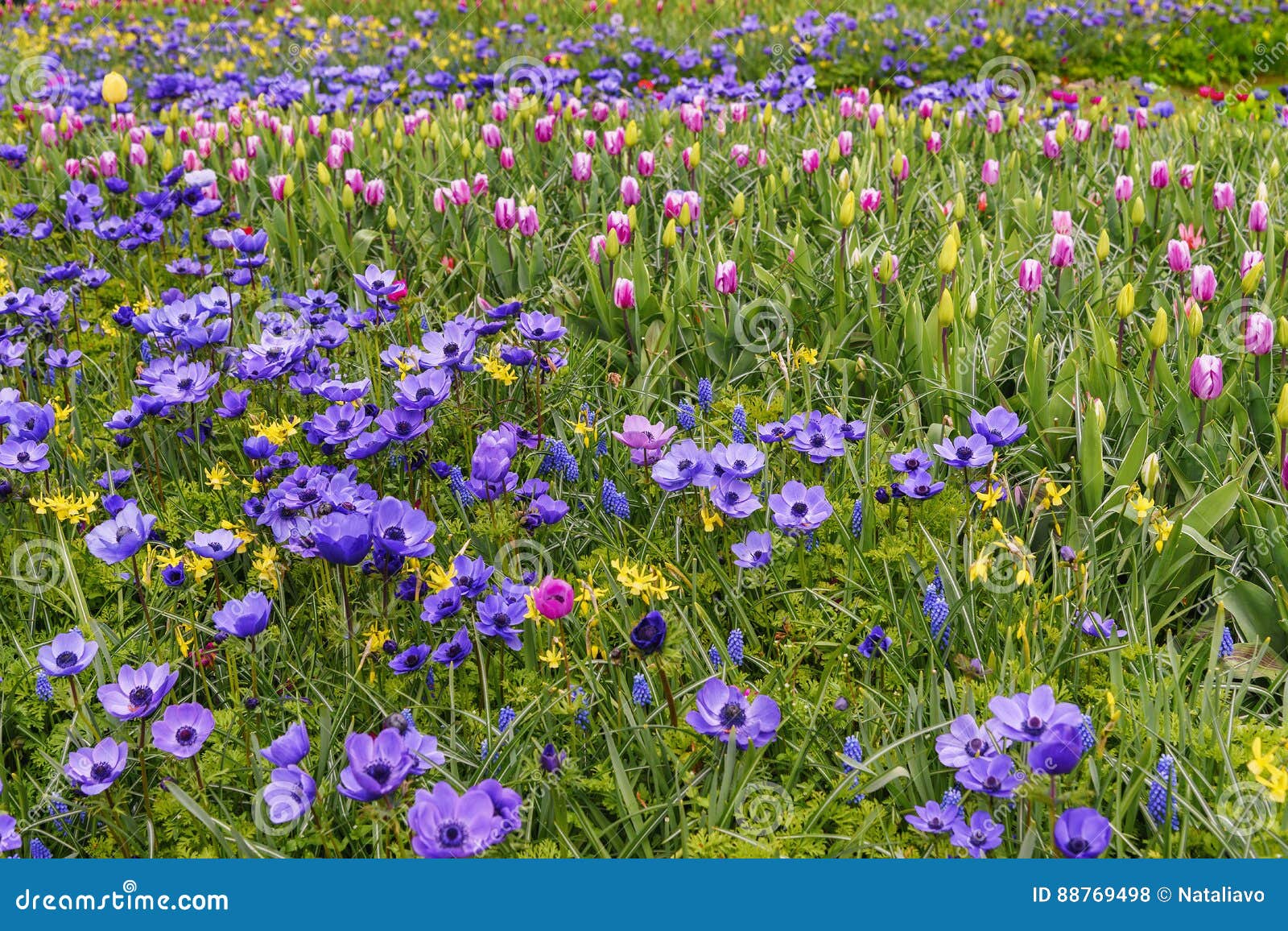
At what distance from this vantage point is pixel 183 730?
5.62 ft

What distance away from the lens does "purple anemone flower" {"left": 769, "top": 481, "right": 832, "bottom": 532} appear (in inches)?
82.3

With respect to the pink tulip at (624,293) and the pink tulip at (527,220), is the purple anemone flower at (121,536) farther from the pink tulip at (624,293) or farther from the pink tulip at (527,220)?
the pink tulip at (527,220)

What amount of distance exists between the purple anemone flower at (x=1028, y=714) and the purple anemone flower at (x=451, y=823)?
719mm

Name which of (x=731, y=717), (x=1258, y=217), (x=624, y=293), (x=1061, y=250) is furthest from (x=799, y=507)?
(x=1258, y=217)

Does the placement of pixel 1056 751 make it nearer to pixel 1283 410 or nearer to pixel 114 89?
pixel 1283 410

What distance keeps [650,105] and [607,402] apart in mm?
4462

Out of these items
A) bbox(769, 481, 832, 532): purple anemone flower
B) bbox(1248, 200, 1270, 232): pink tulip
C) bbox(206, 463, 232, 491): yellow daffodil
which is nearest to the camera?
bbox(769, 481, 832, 532): purple anemone flower

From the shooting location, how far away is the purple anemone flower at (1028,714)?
4.99 ft

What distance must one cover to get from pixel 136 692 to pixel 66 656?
0.22 metres

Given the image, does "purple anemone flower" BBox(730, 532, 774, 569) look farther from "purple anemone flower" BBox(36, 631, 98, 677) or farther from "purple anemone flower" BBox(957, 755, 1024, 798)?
"purple anemone flower" BBox(36, 631, 98, 677)

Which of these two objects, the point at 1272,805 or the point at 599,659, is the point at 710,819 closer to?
the point at 599,659

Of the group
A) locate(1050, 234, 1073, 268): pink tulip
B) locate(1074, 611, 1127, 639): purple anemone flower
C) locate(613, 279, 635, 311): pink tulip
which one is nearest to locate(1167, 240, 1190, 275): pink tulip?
locate(1050, 234, 1073, 268): pink tulip

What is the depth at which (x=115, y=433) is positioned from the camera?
275cm

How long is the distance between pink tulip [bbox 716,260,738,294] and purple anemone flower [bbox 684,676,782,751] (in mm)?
1687
